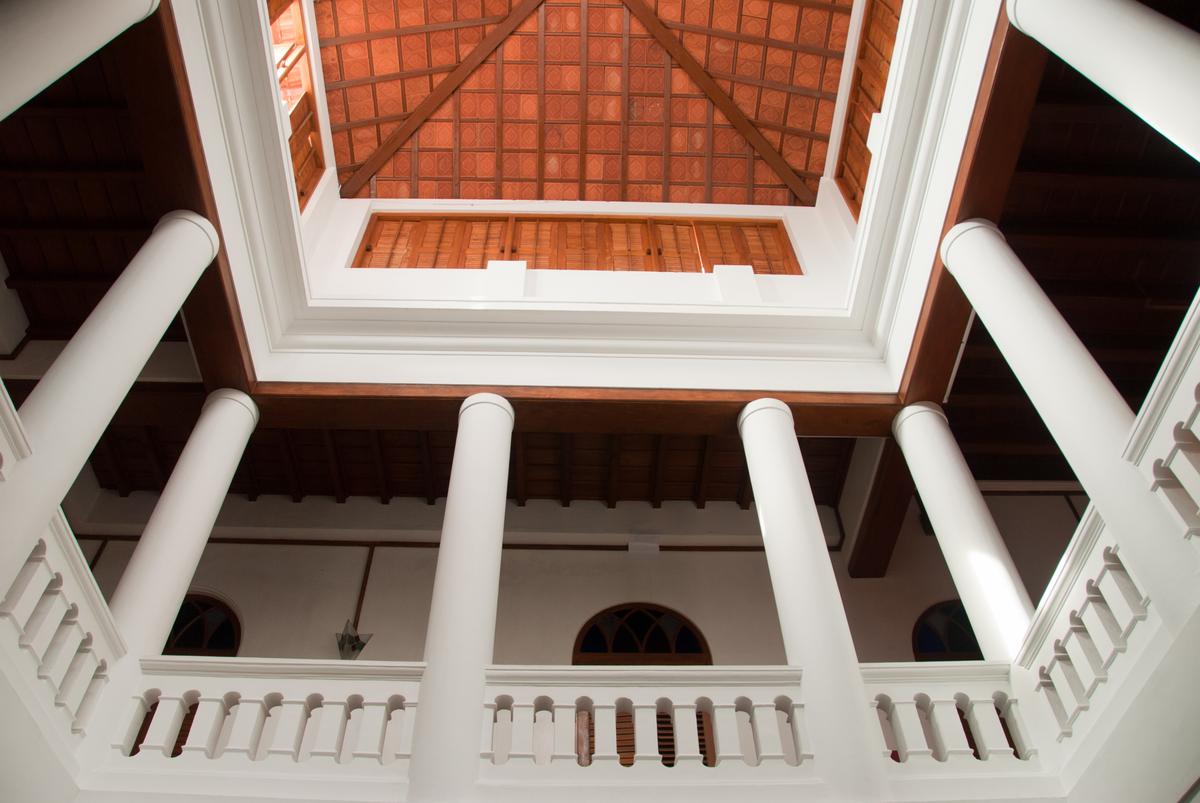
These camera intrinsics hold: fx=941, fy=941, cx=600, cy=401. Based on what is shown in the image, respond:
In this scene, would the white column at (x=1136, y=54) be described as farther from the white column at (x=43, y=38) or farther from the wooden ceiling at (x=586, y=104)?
the wooden ceiling at (x=586, y=104)

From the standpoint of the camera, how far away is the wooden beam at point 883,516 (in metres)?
8.25

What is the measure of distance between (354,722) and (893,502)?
→ 198 inches

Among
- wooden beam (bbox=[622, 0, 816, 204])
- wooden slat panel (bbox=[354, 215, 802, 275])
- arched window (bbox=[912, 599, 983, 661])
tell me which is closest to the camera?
arched window (bbox=[912, 599, 983, 661])

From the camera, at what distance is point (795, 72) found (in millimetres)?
10297

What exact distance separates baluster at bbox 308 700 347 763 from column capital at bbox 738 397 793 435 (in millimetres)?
3584

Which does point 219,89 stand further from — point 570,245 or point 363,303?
point 570,245

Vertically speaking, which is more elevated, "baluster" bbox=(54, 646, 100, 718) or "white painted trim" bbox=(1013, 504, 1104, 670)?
"white painted trim" bbox=(1013, 504, 1104, 670)

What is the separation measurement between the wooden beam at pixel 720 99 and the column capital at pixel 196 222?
5.93 m

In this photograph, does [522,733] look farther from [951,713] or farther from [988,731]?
[988,731]

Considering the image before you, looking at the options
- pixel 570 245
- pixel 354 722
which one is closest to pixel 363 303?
pixel 570 245

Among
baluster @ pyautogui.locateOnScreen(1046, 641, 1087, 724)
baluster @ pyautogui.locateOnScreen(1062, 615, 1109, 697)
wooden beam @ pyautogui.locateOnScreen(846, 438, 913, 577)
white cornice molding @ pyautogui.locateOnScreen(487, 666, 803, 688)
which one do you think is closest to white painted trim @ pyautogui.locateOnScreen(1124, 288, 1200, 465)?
baluster @ pyautogui.locateOnScreen(1062, 615, 1109, 697)

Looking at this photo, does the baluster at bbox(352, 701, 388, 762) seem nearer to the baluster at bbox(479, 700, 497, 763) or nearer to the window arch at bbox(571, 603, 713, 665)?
the baluster at bbox(479, 700, 497, 763)

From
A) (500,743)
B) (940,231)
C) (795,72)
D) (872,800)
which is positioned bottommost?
(872,800)

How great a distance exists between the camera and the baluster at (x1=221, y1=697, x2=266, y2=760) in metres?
4.84
